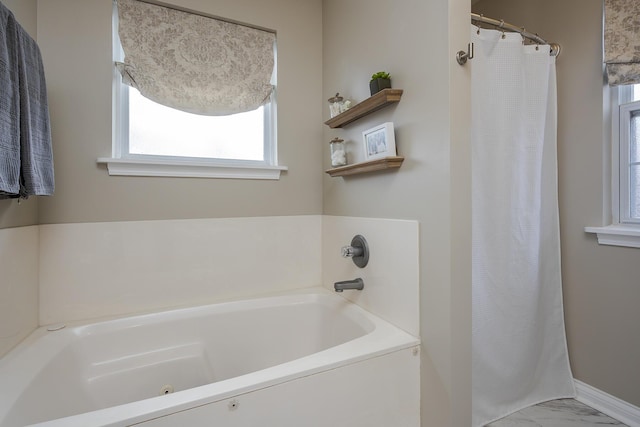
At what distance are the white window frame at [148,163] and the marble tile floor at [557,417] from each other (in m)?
1.90

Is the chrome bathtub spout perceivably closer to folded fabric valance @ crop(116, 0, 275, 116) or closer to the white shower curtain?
the white shower curtain

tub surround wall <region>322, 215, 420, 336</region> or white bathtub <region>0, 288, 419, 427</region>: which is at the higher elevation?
tub surround wall <region>322, 215, 420, 336</region>

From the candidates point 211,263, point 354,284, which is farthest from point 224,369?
point 354,284

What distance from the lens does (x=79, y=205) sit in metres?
1.43

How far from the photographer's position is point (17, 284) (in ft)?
3.88

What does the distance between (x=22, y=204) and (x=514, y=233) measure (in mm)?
2316

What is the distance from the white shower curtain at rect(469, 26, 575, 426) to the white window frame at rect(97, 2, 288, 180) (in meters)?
1.24

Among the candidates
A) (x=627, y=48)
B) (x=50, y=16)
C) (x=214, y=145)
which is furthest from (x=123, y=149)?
(x=627, y=48)

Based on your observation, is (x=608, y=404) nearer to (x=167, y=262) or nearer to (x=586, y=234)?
(x=586, y=234)

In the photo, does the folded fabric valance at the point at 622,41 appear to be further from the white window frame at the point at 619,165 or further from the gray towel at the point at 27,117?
the gray towel at the point at 27,117

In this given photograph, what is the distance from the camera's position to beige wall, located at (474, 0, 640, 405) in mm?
1465

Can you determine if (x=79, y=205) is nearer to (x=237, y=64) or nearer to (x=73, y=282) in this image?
(x=73, y=282)

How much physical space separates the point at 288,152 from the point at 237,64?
617mm

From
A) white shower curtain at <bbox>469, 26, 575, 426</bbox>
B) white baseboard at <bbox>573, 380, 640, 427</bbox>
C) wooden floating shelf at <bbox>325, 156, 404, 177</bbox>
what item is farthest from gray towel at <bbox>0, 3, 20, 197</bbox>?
white baseboard at <bbox>573, 380, 640, 427</bbox>
